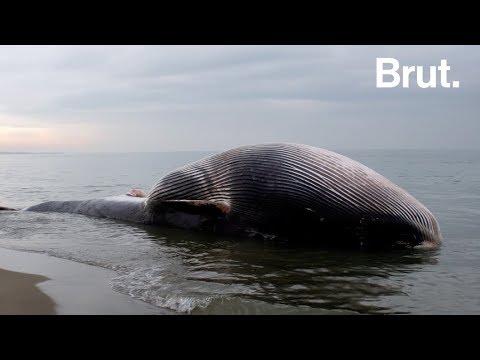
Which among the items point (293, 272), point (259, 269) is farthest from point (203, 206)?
point (293, 272)

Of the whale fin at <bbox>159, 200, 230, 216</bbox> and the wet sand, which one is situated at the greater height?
the whale fin at <bbox>159, 200, 230, 216</bbox>

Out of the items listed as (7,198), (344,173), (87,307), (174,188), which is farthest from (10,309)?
(7,198)

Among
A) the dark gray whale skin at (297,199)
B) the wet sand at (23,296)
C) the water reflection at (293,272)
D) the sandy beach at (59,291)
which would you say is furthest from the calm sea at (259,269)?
the wet sand at (23,296)

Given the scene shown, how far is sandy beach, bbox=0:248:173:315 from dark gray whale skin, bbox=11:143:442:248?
270 centimetres

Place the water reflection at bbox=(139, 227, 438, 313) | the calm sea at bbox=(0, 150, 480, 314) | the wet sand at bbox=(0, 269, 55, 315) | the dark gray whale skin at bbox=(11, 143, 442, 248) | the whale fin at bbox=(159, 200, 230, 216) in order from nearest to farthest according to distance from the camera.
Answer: the wet sand at bbox=(0, 269, 55, 315)
the calm sea at bbox=(0, 150, 480, 314)
the water reflection at bbox=(139, 227, 438, 313)
the dark gray whale skin at bbox=(11, 143, 442, 248)
the whale fin at bbox=(159, 200, 230, 216)

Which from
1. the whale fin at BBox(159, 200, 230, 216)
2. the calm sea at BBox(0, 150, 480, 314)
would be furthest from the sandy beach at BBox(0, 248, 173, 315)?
the whale fin at BBox(159, 200, 230, 216)

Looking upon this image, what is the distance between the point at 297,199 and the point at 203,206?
5.62 feet

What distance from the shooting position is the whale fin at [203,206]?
881 centimetres

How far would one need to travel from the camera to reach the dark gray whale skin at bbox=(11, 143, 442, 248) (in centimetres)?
817

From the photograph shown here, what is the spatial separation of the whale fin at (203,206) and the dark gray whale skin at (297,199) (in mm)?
18

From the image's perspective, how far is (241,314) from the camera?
509 cm

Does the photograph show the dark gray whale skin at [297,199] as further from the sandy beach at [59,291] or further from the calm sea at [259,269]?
the sandy beach at [59,291]

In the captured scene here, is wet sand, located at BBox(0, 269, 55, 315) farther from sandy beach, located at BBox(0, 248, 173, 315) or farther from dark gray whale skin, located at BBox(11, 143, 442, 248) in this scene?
dark gray whale skin, located at BBox(11, 143, 442, 248)
